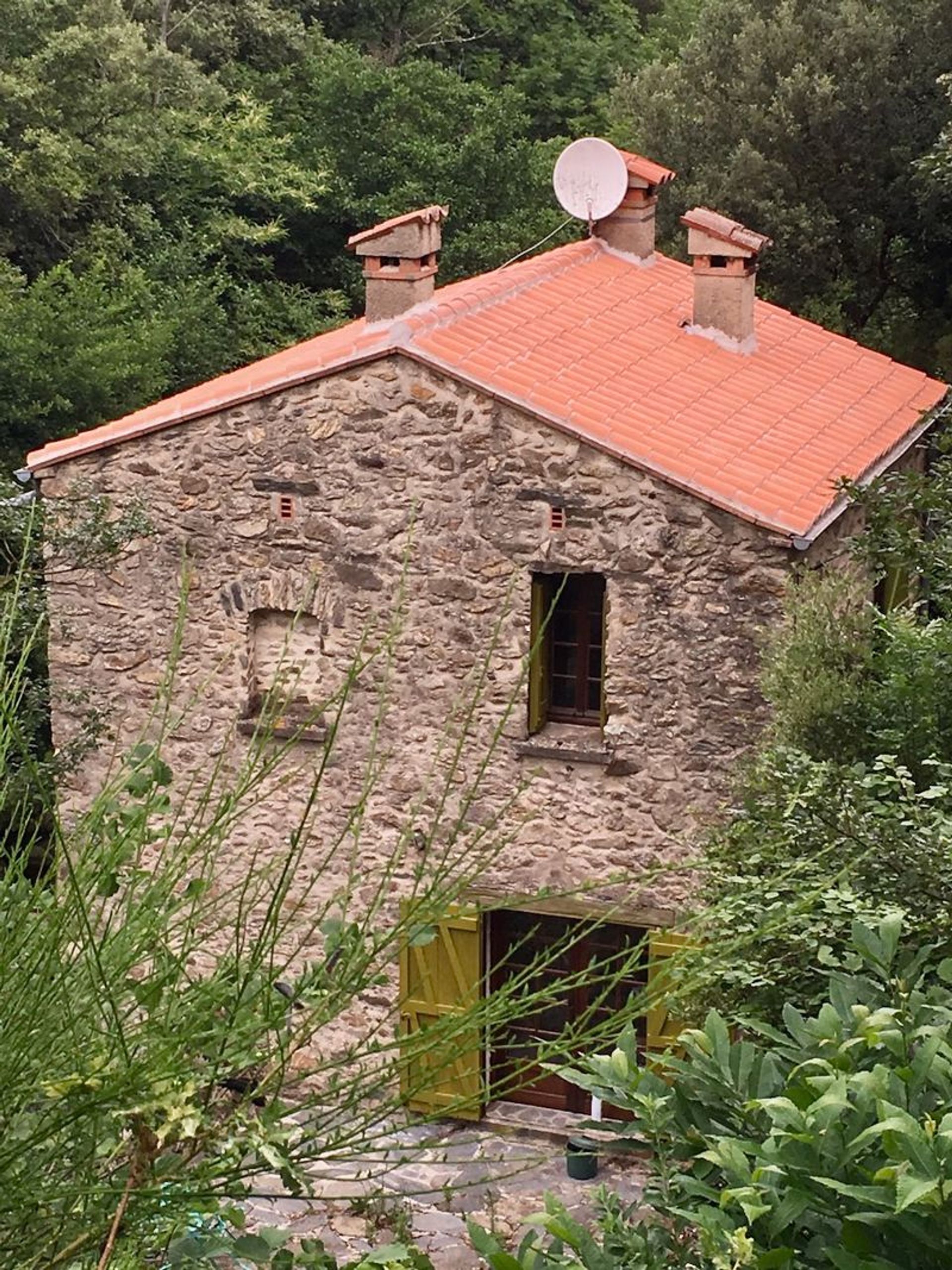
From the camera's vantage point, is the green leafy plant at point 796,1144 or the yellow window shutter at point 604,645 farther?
the yellow window shutter at point 604,645

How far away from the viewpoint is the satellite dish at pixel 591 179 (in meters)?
14.4

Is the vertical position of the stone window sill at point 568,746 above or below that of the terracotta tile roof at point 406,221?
below

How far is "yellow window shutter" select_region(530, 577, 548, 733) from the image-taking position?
11844mm

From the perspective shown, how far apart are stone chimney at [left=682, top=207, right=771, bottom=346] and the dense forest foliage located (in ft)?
5.84

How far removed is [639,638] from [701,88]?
11495 mm

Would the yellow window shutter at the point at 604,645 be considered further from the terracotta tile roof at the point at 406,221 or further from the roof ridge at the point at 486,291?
the terracotta tile roof at the point at 406,221

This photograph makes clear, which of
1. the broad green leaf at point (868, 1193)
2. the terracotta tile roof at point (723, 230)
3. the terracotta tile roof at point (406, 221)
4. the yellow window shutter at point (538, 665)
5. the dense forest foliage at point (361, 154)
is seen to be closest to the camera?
the broad green leaf at point (868, 1193)

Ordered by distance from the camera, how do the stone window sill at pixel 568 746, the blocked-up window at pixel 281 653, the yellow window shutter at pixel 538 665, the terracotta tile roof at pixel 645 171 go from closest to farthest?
the yellow window shutter at pixel 538 665 < the stone window sill at pixel 568 746 < the blocked-up window at pixel 281 653 < the terracotta tile roof at pixel 645 171

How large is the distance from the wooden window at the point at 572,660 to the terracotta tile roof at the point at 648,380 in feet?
3.89

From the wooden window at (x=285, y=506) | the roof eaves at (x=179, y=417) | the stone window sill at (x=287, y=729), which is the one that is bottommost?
the stone window sill at (x=287, y=729)

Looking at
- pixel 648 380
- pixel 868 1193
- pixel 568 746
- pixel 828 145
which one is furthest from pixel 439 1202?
pixel 828 145

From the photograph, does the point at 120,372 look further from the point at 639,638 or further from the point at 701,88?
the point at 639,638

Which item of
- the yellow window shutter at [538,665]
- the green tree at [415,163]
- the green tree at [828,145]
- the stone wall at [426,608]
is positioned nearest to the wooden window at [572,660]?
the yellow window shutter at [538,665]

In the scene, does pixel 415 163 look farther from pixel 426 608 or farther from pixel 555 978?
pixel 555 978
